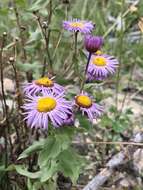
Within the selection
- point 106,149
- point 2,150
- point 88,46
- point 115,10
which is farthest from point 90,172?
point 115,10

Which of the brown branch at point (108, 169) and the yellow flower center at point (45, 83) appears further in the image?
the brown branch at point (108, 169)

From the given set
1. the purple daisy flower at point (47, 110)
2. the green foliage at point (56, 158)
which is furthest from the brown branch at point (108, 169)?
the purple daisy flower at point (47, 110)

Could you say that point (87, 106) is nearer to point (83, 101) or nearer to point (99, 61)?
point (83, 101)

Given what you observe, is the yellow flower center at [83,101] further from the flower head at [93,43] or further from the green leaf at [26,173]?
the green leaf at [26,173]

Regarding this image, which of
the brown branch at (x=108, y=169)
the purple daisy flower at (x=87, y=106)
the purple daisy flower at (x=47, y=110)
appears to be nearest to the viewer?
the purple daisy flower at (x=47, y=110)

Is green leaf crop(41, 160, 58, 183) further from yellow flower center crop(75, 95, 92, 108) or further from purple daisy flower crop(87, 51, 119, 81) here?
purple daisy flower crop(87, 51, 119, 81)

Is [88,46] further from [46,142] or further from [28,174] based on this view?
[28,174]

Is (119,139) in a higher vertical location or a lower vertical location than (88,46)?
lower

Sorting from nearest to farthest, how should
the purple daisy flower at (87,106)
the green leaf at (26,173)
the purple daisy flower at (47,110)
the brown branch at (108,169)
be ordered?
the purple daisy flower at (47,110) → the purple daisy flower at (87,106) → the green leaf at (26,173) → the brown branch at (108,169)
